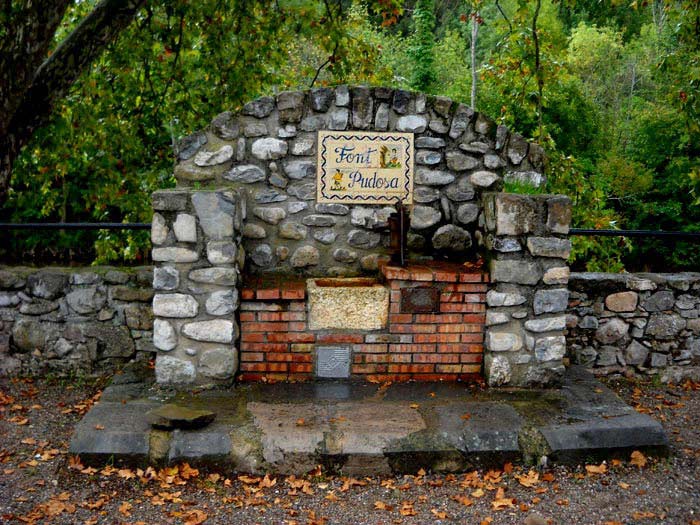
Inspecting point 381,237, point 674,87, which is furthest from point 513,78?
point 381,237

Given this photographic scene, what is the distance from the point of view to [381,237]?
438 cm

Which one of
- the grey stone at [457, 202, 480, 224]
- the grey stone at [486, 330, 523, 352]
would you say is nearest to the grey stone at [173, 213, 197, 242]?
the grey stone at [457, 202, 480, 224]

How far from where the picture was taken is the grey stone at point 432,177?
4.32 m

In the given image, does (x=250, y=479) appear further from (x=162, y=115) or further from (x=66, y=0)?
(x=162, y=115)

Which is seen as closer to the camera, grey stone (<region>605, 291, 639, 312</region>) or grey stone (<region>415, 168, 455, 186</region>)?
grey stone (<region>415, 168, 455, 186</region>)

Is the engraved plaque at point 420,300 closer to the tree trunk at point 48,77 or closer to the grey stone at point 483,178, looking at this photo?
the grey stone at point 483,178

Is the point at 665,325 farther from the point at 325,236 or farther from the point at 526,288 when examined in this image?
the point at 325,236

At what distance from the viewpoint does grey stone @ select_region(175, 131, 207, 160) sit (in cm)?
410

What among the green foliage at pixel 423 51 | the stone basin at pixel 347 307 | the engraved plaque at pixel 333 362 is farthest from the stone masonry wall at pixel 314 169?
the green foliage at pixel 423 51

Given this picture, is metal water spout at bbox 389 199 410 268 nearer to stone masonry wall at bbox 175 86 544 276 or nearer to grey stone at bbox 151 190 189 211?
stone masonry wall at bbox 175 86 544 276

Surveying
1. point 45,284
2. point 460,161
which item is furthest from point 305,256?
point 45,284

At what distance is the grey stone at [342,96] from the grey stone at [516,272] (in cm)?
135

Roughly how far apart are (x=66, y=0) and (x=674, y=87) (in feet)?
14.9

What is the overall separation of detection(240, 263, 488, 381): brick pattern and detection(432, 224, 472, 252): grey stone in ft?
1.10
